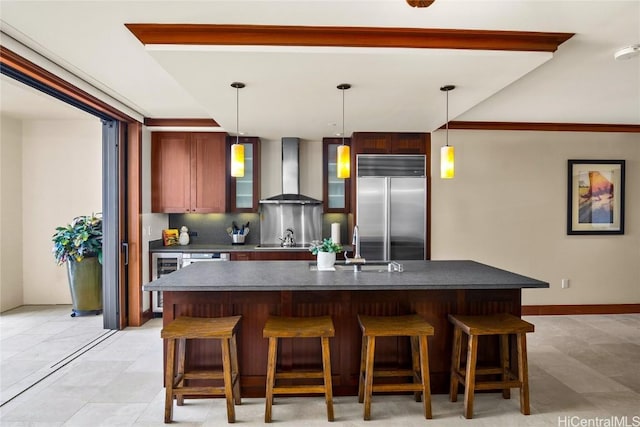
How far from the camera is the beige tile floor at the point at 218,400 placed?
256 cm

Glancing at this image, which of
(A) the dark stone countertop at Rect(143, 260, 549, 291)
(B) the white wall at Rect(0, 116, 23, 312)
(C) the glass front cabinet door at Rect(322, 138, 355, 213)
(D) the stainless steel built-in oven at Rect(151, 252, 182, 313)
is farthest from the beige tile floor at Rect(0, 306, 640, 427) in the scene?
(C) the glass front cabinet door at Rect(322, 138, 355, 213)

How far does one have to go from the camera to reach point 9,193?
17.1 ft

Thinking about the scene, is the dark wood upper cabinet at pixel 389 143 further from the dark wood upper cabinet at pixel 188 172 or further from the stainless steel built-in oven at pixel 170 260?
the stainless steel built-in oven at pixel 170 260

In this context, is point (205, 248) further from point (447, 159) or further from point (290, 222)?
point (447, 159)

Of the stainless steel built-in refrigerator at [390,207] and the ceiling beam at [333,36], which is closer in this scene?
the ceiling beam at [333,36]

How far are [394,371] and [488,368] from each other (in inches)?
27.5

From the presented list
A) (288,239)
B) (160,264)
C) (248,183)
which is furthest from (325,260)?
(160,264)

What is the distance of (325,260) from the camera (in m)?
3.13

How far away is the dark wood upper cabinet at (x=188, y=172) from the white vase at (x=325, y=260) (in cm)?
249

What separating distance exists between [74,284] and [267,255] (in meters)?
2.52

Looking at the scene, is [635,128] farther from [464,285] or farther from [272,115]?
[272,115]

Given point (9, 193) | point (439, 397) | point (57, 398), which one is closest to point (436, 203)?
point (439, 397)

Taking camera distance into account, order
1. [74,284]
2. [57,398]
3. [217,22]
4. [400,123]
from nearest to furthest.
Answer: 1. [217,22]
2. [57,398]
3. [400,123]
4. [74,284]

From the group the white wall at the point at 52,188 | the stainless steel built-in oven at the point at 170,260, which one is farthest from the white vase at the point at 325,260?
the white wall at the point at 52,188
